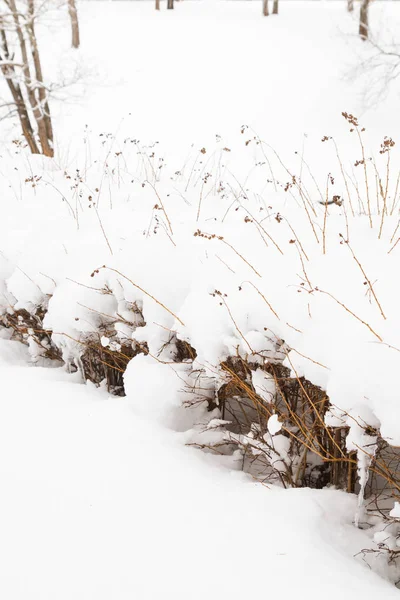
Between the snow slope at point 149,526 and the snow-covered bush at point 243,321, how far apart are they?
25 centimetres

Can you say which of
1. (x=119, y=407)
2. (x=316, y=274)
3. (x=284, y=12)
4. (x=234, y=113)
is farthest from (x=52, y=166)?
(x=284, y=12)

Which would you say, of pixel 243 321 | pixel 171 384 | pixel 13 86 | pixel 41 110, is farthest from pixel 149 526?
pixel 13 86

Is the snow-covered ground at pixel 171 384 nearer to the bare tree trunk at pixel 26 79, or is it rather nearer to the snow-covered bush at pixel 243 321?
the snow-covered bush at pixel 243 321

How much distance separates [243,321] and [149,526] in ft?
3.32

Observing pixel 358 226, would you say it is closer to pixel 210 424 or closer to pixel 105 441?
pixel 210 424

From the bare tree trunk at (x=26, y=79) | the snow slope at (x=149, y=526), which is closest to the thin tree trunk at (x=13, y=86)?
the bare tree trunk at (x=26, y=79)

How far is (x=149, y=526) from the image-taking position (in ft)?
6.42

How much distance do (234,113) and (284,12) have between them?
12784mm

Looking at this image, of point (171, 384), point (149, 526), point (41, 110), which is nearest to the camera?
point (149, 526)

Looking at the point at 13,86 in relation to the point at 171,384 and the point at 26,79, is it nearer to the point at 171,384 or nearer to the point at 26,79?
the point at 26,79

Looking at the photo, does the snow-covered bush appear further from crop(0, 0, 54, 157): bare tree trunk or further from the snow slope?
crop(0, 0, 54, 157): bare tree trunk

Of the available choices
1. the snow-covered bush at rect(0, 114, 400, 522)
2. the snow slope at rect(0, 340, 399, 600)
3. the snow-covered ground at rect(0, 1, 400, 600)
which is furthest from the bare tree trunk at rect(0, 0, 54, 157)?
the snow slope at rect(0, 340, 399, 600)

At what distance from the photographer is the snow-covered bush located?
1.95 m

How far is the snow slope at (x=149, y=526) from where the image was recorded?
173cm
